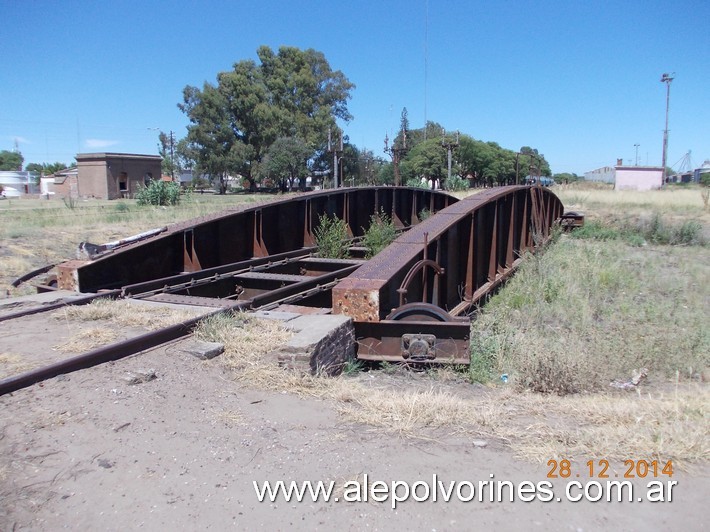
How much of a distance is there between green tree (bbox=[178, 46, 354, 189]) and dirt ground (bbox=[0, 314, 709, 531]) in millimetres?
67441

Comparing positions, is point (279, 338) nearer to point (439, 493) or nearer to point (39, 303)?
point (439, 493)

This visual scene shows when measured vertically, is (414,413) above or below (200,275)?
below

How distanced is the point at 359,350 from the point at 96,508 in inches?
134

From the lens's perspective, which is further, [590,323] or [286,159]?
[286,159]

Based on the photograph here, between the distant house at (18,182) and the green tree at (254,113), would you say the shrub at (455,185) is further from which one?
the distant house at (18,182)

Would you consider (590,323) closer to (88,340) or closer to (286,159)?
(88,340)

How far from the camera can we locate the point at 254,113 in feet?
233

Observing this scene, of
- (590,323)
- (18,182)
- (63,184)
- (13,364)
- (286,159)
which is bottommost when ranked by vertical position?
(590,323)

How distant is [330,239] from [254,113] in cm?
6434

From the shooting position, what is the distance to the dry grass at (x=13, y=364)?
4.41 metres

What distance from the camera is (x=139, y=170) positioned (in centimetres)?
6550

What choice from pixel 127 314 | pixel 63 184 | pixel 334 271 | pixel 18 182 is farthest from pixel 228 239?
pixel 18 182

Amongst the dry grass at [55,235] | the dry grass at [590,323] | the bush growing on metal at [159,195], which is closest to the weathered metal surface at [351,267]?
the dry grass at [590,323]

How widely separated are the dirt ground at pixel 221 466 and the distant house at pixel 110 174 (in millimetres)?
61053
